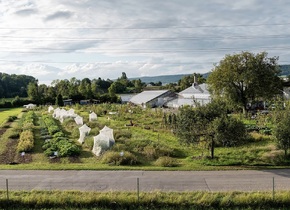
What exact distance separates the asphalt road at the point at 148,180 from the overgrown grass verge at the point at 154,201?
132 cm

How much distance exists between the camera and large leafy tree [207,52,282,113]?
146 feet

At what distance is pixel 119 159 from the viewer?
1962cm

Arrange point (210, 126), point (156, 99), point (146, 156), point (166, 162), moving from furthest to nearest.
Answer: point (156, 99)
point (146, 156)
point (210, 126)
point (166, 162)

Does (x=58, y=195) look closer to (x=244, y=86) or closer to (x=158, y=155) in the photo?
(x=158, y=155)

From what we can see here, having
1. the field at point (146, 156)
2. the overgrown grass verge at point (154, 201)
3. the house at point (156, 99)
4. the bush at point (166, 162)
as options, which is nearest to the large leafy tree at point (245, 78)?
the field at point (146, 156)

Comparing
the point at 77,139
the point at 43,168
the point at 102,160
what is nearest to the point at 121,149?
the point at 102,160

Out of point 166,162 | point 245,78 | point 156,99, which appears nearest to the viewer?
point 166,162

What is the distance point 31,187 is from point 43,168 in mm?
3500

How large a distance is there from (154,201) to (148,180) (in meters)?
3.42

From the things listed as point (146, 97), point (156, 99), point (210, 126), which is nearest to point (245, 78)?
point (210, 126)

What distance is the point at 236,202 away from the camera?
40.2 ft

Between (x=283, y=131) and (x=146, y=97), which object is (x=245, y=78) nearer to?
(x=283, y=131)

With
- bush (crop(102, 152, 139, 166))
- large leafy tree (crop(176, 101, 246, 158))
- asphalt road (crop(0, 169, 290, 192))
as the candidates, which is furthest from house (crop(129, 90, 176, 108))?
asphalt road (crop(0, 169, 290, 192))

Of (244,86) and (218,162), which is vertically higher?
(244,86)
